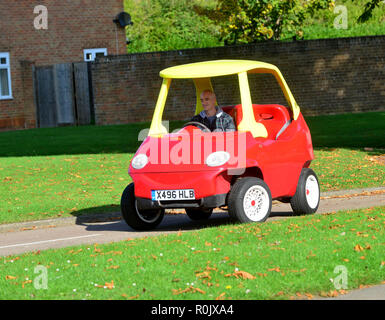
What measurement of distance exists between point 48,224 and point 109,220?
991mm

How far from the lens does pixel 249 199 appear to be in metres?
10.4

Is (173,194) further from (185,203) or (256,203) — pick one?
(256,203)

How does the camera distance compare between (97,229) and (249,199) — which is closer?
(249,199)

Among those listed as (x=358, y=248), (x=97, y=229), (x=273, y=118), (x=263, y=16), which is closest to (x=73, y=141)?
(x=263, y=16)

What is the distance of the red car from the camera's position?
33.9ft

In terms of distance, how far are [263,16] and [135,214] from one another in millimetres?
24312

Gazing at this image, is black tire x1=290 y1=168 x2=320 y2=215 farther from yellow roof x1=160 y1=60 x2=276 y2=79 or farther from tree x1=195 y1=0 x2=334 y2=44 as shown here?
tree x1=195 y1=0 x2=334 y2=44

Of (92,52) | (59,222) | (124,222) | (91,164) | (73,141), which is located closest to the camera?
(124,222)

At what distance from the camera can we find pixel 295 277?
713cm

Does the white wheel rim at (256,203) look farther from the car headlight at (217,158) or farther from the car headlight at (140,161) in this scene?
the car headlight at (140,161)

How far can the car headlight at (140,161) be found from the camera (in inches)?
420

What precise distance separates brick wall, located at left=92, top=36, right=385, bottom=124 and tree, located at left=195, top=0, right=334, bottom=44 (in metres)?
3.21
